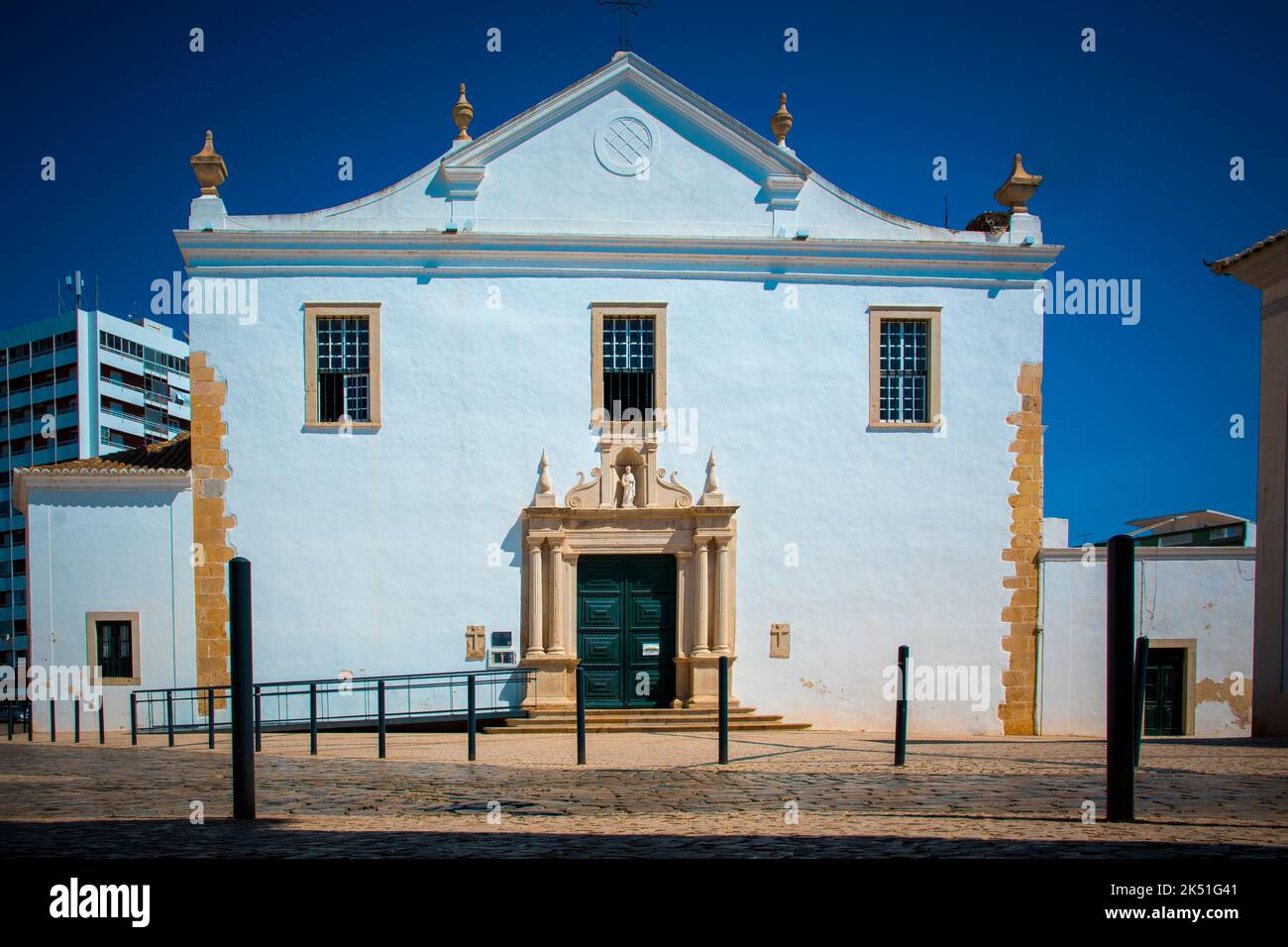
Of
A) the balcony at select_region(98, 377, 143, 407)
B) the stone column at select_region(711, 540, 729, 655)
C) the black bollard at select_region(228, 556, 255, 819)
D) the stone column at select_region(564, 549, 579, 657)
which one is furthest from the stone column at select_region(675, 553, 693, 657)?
the balcony at select_region(98, 377, 143, 407)

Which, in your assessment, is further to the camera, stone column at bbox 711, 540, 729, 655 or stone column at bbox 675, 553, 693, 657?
stone column at bbox 675, 553, 693, 657

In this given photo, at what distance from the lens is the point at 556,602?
17.0m

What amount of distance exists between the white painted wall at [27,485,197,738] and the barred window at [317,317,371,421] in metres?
2.40

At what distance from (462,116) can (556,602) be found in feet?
24.2

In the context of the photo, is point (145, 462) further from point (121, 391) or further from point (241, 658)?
point (121, 391)

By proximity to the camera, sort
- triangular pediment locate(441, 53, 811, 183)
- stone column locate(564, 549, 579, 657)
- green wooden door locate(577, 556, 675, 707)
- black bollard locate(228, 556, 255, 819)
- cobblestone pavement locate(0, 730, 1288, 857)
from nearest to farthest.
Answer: cobblestone pavement locate(0, 730, 1288, 857), black bollard locate(228, 556, 255, 819), stone column locate(564, 549, 579, 657), green wooden door locate(577, 556, 675, 707), triangular pediment locate(441, 53, 811, 183)

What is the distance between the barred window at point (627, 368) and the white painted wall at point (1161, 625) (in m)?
6.47

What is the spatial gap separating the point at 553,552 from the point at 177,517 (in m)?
5.36

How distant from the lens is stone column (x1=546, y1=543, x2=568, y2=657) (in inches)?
666

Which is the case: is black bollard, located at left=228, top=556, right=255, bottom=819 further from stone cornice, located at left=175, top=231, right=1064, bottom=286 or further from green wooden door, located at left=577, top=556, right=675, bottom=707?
stone cornice, located at left=175, top=231, right=1064, bottom=286

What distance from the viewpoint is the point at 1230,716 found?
17734 millimetres

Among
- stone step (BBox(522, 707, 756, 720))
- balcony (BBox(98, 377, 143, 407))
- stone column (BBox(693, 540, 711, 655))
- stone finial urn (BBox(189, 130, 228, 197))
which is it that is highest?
balcony (BBox(98, 377, 143, 407))
